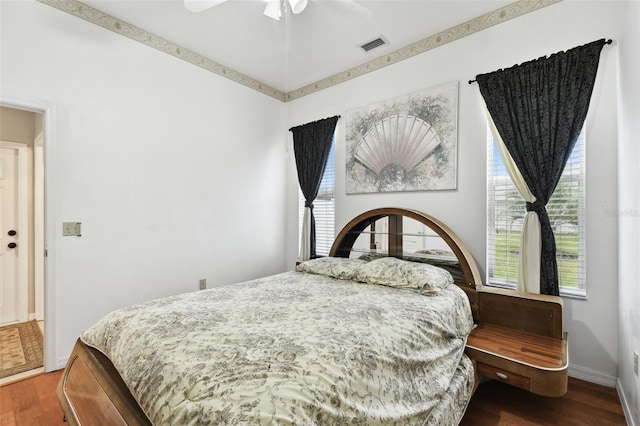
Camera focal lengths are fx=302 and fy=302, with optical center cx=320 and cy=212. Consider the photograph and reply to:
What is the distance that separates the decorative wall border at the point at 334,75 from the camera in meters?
→ 2.46

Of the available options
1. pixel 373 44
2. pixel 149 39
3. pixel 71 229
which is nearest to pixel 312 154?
pixel 373 44

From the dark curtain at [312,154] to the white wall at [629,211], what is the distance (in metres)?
2.46

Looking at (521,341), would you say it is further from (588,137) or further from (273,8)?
(273,8)

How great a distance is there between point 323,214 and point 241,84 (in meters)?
1.89

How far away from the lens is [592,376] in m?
2.16

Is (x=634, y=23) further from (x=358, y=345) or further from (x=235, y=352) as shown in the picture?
(x=235, y=352)

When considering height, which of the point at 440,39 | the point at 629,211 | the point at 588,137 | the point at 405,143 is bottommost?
the point at 629,211

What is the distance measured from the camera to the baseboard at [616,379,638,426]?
1.68 meters

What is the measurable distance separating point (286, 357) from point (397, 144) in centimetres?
251

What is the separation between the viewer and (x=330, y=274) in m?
2.76

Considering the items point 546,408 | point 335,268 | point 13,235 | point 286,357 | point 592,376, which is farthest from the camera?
point 13,235

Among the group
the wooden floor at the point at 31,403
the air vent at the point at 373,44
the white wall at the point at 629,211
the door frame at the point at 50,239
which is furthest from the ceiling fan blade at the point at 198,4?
the wooden floor at the point at 31,403

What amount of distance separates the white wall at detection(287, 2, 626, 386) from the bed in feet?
2.40

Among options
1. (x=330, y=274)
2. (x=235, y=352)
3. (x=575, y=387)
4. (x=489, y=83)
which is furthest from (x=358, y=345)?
(x=489, y=83)
